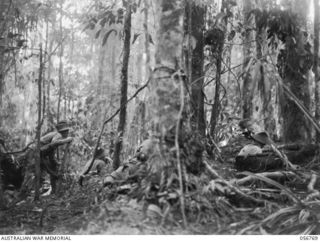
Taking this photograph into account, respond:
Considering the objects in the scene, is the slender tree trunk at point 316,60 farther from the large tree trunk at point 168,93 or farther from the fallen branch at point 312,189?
the large tree trunk at point 168,93

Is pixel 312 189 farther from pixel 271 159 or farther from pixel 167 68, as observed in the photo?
pixel 167 68

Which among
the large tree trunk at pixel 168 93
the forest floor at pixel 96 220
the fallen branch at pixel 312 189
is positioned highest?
the large tree trunk at pixel 168 93

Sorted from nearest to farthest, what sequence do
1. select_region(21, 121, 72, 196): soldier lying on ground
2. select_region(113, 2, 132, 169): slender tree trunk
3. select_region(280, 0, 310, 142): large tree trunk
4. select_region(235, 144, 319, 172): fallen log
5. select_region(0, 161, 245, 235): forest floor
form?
1. select_region(0, 161, 245, 235): forest floor
2. select_region(235, 144, 319, 172): fallen log
3. select_region(113, 2, 132, 169): slender tree trunk
4. select_region(280, 0, 310, 142): large tree trunk
5. select_region(21, 121, 72, 196): soldier lying on ground

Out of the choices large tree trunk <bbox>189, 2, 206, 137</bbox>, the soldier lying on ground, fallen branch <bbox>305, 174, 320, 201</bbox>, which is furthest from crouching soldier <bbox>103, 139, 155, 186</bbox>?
the soldier lying on ground

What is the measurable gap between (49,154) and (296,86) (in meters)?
3.76

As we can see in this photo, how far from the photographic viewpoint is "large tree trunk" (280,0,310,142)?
525 cm

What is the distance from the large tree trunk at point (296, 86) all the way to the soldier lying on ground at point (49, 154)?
3073 millimetres

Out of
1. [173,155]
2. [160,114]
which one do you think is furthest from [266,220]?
[160,114]

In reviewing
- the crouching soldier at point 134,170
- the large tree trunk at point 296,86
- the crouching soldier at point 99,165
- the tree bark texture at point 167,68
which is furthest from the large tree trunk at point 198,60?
the tree bark texture at point 167,68

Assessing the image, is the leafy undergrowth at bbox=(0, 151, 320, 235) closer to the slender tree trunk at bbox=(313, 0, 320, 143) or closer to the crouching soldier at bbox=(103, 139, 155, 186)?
the crouching soldier at bbox=(103, 139, 155, 186)

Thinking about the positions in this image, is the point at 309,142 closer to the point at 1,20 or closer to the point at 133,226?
the point at 133,226

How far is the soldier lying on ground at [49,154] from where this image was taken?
19.7ft

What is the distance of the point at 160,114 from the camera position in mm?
3562

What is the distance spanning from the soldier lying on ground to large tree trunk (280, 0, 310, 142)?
10.1ft
